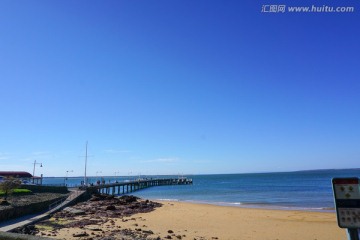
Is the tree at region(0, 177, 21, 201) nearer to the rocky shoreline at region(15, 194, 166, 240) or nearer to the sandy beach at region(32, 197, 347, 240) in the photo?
the rocky shoreline at region(15, 194, 166, 240)

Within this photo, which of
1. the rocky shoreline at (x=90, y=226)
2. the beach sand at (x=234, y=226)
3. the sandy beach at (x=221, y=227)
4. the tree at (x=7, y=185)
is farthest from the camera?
the tree at (x=7, y=185)

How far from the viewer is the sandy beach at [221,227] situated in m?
17.0

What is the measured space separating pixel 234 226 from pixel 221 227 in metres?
0.95

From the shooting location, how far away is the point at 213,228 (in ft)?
65.7

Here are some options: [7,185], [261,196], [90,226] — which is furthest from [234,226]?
[261,196]

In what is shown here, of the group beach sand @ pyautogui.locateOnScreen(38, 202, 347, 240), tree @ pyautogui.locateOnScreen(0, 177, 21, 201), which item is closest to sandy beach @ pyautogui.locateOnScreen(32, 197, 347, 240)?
beach sand @ pyautogui.locateOnScreen(38, 202, 347, 240)

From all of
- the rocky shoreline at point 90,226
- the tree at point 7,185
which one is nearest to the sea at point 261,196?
the rocky shoreline at point 90,226

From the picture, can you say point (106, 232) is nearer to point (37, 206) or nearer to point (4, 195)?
point (37, 206)

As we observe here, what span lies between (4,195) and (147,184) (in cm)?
7507

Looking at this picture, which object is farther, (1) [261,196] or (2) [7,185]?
(1) [261,196]

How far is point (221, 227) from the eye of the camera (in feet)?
66.7

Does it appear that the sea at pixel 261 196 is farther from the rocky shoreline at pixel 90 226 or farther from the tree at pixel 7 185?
the tree at pixel 7 185

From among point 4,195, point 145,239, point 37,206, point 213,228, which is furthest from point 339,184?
point 4,195

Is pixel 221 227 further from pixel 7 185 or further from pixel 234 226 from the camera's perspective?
pixel 7 185
